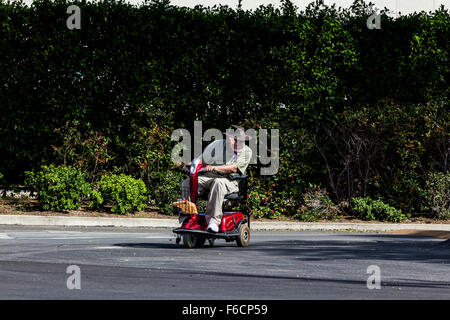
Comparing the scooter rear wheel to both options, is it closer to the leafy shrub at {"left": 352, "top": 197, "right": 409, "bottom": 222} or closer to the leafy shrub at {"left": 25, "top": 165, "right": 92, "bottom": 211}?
the leafy shrub at {"left": 25, "top": 165, "right": 92, "bottom": 211}

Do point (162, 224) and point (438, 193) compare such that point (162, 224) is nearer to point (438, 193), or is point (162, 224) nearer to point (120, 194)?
point (120, 194)

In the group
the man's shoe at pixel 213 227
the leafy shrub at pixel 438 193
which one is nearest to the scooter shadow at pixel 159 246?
the man's shoe at pixel 213 227

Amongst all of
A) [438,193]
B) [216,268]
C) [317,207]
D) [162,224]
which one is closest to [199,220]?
[216,268]

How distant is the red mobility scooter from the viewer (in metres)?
11.1

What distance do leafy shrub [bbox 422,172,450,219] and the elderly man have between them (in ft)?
30.5

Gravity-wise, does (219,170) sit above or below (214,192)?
above

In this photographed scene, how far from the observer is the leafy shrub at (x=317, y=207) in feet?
62.2

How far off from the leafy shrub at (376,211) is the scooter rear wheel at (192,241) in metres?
8.11

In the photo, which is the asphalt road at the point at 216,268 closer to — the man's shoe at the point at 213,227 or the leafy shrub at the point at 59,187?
the man's shoe at the point at 213,227

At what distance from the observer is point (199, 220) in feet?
37.1

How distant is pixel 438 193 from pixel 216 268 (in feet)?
39.6
